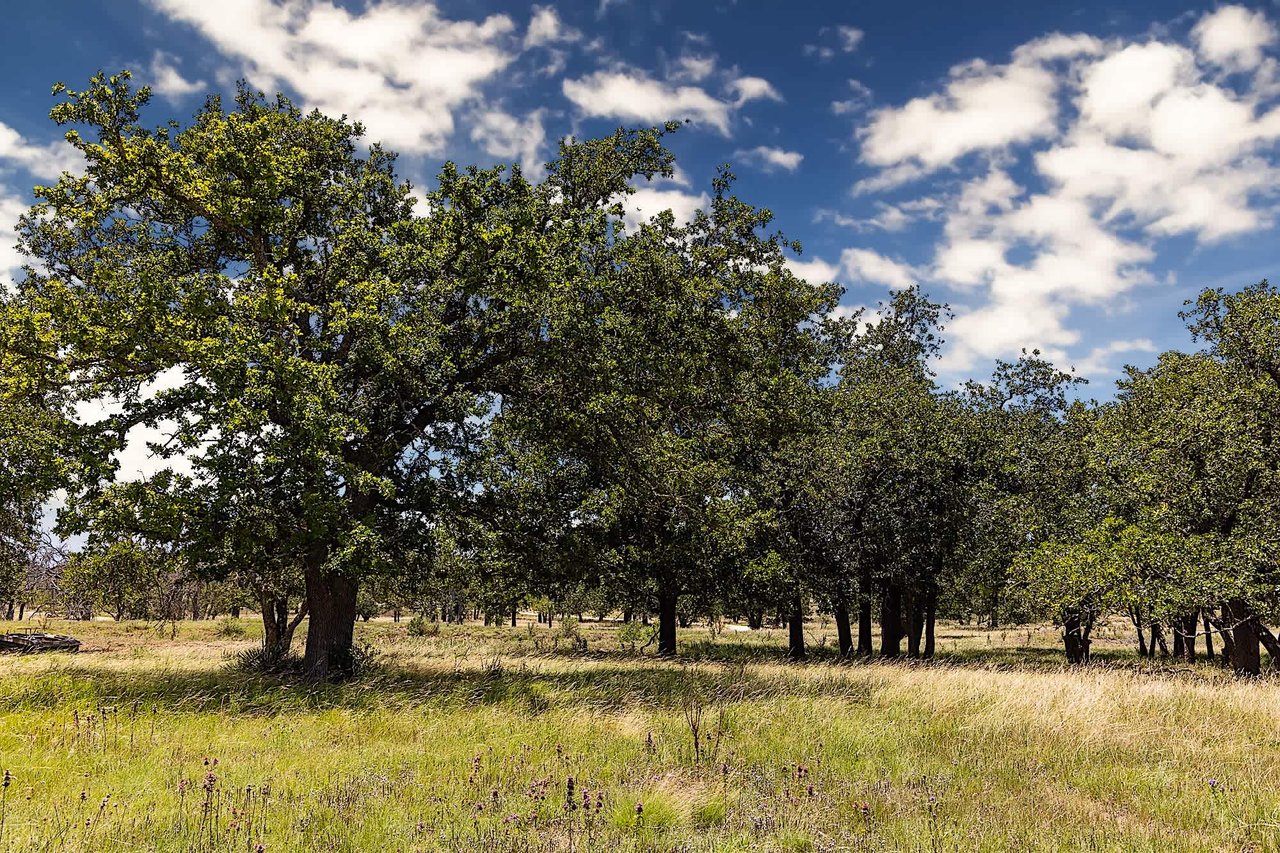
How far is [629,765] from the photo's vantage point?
26.8 feet

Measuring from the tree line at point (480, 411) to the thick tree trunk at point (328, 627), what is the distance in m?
0.06

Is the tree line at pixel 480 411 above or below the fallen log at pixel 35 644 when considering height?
above

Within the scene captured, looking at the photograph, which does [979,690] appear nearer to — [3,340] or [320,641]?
[320,641]

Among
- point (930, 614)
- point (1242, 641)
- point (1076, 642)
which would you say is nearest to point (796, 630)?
point (930, 614)

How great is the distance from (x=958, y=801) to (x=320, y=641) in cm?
1311

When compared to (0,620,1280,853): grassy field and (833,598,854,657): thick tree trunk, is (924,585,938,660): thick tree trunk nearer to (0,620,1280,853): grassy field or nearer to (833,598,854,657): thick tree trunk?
(833,598,854,657): thick tree trunk

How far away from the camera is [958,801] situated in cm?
688

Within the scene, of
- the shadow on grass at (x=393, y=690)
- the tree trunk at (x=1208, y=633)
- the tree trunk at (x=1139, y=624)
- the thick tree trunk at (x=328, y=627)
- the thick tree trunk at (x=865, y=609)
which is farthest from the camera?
the thick tree trunk at (x=865, y=609)

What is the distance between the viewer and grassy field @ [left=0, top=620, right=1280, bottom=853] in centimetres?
588

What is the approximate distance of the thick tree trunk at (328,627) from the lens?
583 inches

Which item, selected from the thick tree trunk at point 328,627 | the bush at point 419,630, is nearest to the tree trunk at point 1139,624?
the thick tree trunk at point 328,627

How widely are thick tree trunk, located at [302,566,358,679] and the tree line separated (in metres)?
0.06

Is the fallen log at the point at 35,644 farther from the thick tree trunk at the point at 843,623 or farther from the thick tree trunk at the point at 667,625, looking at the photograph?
the thick tree trunk at the point at 843,623

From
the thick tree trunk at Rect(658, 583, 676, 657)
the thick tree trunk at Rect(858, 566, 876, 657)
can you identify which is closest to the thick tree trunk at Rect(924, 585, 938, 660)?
the thick tree trunk at Rect(858, 566, 876, 657)
